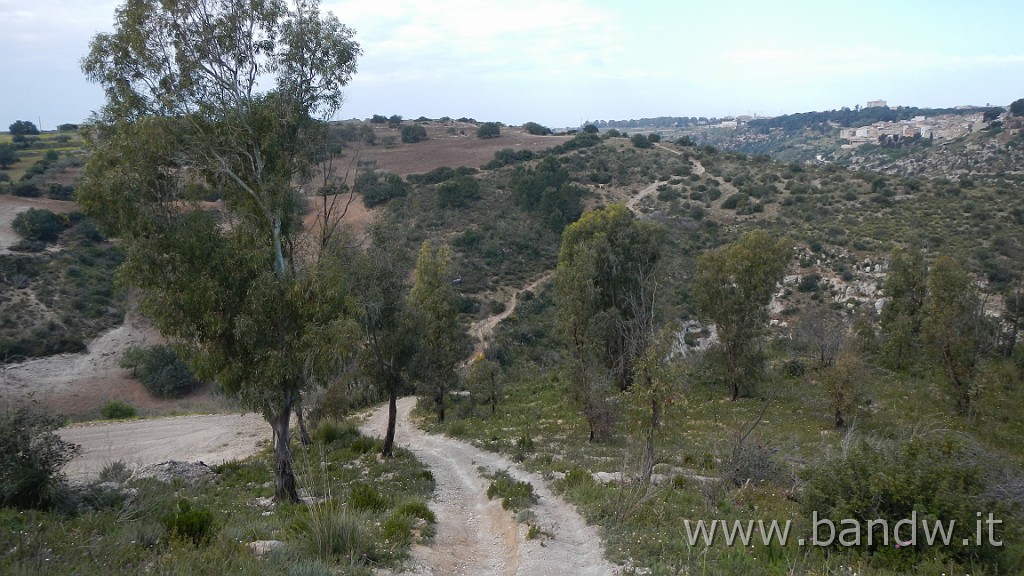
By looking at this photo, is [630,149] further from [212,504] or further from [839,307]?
[212,504]

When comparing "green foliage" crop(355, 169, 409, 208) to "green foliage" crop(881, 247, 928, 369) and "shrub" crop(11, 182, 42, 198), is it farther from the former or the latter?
"green foliage" crop(881, 247, 928, 369)

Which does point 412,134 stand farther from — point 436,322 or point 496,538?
point 496,538

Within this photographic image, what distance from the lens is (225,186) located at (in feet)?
35.6

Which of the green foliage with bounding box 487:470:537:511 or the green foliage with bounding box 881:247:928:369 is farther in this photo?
the green foliage with bounding box 881:247:928:369

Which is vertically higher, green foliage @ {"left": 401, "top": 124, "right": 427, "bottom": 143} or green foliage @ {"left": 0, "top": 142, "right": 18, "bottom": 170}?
green foliage @ {"left": 401, "top": 124, "right": 427, "bottom": 143}

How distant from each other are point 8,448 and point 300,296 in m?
4.62

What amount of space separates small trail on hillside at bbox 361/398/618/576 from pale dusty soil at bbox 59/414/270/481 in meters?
9.66

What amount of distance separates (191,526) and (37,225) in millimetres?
45125

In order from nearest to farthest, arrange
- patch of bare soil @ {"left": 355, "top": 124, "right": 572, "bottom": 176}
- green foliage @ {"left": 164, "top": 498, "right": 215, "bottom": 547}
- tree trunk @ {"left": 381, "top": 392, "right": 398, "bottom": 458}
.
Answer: green foliage @ {"left": 164, "top": 498, "right": 215, "bottom": 547} → tree trunk @ {"left": 381, "top": 392, "right": 398, "bottom": 458} → patch of bare soil @ {"left": 355, "top": 124, "right": 572, "bottom": 176}

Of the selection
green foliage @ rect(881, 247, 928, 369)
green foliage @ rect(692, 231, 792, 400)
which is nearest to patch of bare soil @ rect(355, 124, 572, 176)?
green foliage @ rect(692, 231, 792, 400)

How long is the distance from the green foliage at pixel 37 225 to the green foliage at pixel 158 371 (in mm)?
15210

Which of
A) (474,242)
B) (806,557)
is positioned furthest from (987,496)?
(474,242)

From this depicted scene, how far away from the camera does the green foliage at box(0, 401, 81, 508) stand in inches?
316

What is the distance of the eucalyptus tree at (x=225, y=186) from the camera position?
9.53 m
